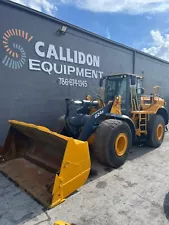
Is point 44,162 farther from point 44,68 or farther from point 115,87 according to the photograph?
point 44,68

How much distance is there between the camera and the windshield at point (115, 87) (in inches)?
204

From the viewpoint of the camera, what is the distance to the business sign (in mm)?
5219

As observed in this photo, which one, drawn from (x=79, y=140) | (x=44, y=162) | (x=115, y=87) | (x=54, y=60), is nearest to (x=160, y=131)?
(x=115, y=87)

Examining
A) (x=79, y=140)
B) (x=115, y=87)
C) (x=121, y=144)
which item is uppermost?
(x=115, y=87)

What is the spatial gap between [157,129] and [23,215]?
183 inches

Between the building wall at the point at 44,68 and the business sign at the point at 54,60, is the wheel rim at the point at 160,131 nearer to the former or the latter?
the building wall at the point at 44,68

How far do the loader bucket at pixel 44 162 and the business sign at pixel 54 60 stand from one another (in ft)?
7.34

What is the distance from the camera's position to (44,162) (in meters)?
3.76

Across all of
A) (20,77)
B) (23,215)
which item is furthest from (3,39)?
(23,215)

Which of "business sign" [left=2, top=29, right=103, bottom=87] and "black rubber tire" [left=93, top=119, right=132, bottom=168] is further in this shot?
"business sign" [left=2, top=29, right=103, bottom=87]

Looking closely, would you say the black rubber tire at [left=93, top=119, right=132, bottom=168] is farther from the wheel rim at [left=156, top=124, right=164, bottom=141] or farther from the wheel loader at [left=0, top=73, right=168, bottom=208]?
the wheel rim at [left=156, top=124, right=164, bottom=141]

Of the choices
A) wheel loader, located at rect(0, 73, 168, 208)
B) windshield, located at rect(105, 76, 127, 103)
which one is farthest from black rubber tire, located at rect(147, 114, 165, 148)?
windshield, located at rect(105, 76, 127, 103)

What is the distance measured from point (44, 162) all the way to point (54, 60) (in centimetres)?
368

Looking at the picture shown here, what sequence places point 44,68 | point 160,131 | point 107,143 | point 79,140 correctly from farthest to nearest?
point 160,131
point 44,68
point 107,143
point 79,140
